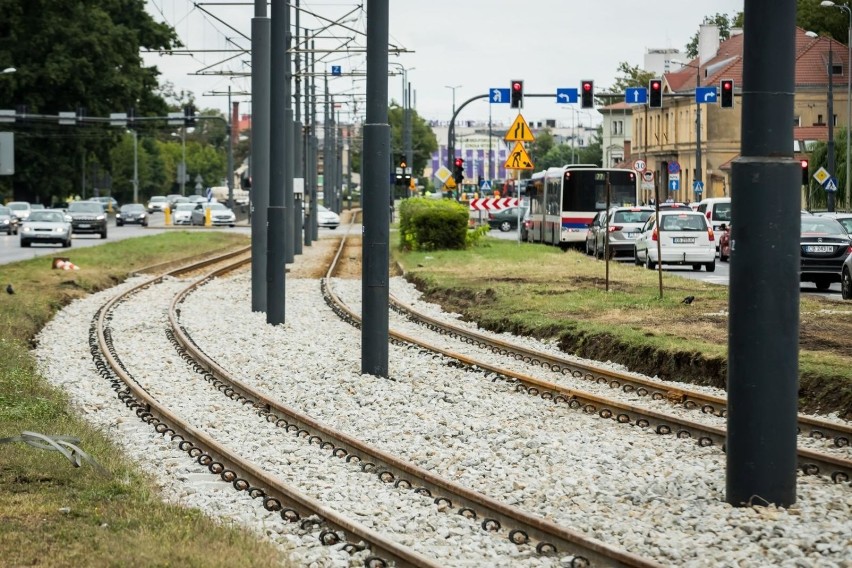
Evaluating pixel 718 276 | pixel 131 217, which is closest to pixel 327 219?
pixel 131 217

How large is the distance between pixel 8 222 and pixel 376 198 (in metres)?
58.0

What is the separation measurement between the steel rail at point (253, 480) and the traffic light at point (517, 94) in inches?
1379

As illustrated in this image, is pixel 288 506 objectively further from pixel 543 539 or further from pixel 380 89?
pixel 380 89

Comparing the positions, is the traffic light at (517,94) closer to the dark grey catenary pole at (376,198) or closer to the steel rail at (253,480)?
the dark grey catenary pole at (376,198)

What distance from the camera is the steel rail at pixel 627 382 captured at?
1237 centimetres

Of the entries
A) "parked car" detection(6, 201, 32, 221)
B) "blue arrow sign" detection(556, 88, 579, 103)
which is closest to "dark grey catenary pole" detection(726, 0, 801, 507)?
"blue arrow sign" detection(556, 88, 579, 103)

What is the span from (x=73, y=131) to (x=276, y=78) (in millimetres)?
63500

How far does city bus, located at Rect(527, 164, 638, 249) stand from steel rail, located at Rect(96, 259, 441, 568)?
123ft

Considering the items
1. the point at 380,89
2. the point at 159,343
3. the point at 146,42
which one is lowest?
the point at 159,343

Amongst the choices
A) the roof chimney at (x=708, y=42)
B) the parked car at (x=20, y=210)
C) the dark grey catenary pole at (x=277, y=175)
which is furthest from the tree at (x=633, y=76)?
the dark grey catenary pole at (x=277, y=175)

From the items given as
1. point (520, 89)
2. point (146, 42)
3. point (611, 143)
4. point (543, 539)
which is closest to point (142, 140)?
point (611, 143)

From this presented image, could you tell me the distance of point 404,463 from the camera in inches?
428

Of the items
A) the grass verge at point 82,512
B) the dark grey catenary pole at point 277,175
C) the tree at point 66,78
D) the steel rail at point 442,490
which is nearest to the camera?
the grass verge at point 82,512

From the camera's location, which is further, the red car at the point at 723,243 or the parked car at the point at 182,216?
the parked car at the point at 182,216
